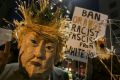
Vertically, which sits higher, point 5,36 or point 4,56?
point 5,36

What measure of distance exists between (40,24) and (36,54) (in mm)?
289

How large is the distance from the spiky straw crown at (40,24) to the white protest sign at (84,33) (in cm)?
348

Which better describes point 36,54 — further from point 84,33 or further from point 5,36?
point 84,33

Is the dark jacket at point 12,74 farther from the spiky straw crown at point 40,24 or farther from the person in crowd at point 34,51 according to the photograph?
the spiky straw crown at point 40,24

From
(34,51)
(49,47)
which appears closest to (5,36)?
(34,51)

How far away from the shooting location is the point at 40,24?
302cm

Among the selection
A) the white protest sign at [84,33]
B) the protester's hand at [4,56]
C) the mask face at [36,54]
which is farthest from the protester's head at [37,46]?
the white protest sign at [84,33]

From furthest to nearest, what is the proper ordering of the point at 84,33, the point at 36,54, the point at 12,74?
the point at 84,33 < the point at 12,74 < the point at 36,54

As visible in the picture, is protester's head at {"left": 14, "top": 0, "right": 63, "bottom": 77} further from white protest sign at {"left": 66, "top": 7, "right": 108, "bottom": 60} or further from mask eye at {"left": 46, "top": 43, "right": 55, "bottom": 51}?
white protest sign at {"left": 66, "top": 7, "right": 108, "bottom": 60}

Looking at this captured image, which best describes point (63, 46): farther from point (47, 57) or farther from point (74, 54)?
point (74, 54)

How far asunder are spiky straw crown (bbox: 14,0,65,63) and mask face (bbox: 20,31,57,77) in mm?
47

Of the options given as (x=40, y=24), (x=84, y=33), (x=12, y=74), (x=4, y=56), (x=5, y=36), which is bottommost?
(x=12, y=74)

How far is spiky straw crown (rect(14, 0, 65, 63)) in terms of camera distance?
2.98 metres

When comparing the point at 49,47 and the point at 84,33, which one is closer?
the point at 49,47
